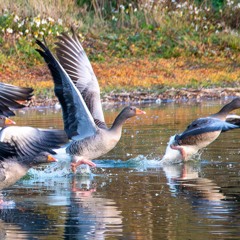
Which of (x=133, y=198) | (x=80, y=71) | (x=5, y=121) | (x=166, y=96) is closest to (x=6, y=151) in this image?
(x=133, y=198)

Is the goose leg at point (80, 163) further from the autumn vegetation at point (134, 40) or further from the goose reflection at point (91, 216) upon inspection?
the autumn vegetation at point (134, 40)

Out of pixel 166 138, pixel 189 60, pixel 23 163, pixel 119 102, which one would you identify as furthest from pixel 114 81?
pixel 23 163

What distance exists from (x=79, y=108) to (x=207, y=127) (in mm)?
1886

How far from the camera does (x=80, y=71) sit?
1309 cm

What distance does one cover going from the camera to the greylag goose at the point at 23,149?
935cm

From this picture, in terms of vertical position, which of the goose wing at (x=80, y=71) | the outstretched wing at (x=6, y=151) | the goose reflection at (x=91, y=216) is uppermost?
the goose wing at (x=80, y=71)

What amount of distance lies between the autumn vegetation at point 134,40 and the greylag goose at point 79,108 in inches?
300

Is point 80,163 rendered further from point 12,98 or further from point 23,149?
point 12,98

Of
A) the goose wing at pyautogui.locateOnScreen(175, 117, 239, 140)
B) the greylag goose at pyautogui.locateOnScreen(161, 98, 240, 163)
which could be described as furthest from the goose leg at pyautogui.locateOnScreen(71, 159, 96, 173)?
the goose wing at pyautogui.locateOnScreen(175, 117, 239, 140)

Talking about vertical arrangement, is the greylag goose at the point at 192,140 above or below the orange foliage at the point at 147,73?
below

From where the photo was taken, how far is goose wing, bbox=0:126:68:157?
9.59 m

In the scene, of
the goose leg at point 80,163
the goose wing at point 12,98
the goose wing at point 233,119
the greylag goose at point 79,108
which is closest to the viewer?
the goose wing at point 12,98

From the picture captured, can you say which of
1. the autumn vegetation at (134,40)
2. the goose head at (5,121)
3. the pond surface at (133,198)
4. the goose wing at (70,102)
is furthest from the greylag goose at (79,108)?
the autumn vegetation at (134,40)

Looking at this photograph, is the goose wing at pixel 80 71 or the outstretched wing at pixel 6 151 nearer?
the outstretched wing at pixel 6 151
